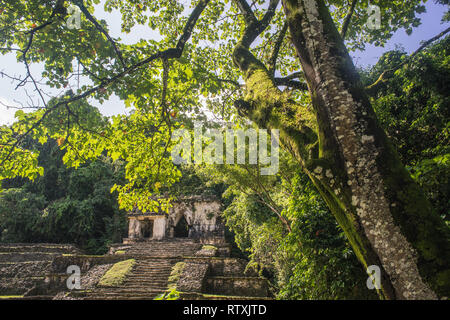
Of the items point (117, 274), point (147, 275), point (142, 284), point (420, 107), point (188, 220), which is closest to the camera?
point (420, 107)

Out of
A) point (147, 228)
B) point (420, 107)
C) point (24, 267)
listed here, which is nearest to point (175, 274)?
point (420, 107)

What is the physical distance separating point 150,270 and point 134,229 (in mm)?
8083

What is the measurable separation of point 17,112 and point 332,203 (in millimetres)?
4862

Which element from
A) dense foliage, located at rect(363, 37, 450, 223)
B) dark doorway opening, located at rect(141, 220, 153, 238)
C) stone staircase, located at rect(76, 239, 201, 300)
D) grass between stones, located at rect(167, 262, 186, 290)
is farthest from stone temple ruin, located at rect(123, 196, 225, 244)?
dense foliage, located at rect(363, 37, 450, 223)

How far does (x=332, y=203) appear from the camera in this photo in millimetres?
2133

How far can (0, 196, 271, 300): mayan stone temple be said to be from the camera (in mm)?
8820

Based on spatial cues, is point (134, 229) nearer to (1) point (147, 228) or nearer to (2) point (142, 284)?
(1) point (147, 228)

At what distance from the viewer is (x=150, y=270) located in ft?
34.6

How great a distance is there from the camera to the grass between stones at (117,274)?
912cm

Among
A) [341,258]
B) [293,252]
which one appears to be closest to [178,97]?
[293,252]

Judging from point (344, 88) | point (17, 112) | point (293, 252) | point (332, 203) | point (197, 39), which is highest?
point (197, 39)

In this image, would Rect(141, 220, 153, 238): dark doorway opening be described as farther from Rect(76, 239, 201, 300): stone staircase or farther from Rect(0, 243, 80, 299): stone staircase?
Rect(0, 243, 80, 299): stone staircase

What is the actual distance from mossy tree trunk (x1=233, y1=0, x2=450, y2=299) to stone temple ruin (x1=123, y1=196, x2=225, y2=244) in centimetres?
1533
